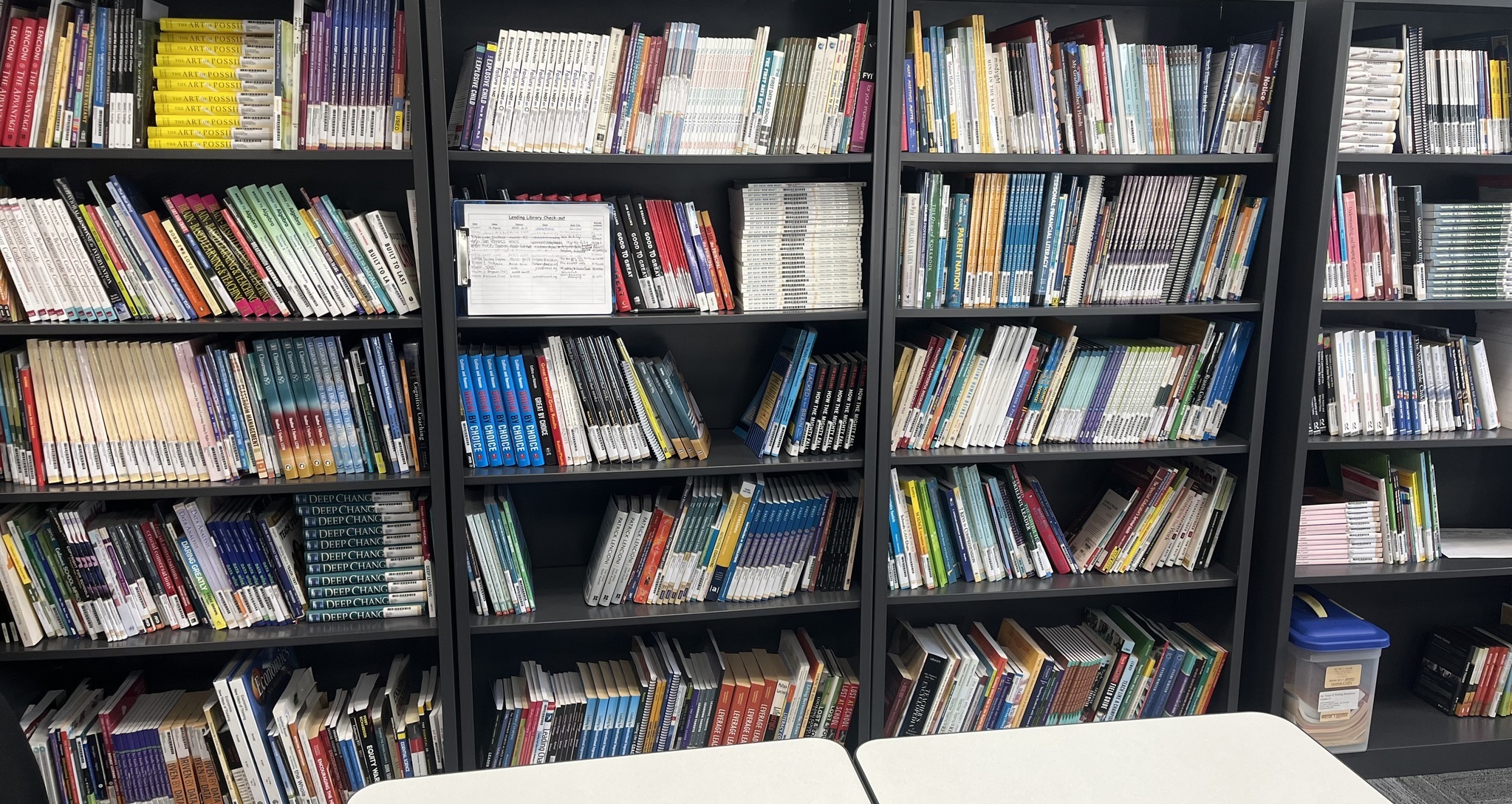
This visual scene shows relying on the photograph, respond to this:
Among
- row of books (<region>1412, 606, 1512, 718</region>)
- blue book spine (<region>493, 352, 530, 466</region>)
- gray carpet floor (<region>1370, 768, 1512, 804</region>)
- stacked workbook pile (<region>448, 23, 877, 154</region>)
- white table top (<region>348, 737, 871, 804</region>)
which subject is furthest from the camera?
row of books (<region>1412, 606, 1512, 718</region>)

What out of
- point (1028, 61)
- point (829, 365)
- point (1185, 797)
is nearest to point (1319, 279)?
point (1028, 61)

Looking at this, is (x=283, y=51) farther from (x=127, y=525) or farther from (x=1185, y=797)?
(x=1185, y=797)

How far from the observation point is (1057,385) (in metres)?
2.43

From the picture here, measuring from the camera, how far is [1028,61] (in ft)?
7.39

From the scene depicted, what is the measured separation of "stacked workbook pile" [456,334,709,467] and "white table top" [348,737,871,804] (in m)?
0.99

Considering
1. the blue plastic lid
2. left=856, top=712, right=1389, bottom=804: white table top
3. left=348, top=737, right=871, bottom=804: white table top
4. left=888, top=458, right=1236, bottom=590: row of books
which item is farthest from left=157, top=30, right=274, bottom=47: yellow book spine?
the blue plastic lid

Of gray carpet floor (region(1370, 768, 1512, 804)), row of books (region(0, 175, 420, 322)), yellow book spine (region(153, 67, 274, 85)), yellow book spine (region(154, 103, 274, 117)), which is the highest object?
yellow book spine (region(153, 67, 274, 85))

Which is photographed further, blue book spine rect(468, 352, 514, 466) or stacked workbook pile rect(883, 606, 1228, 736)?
stacked workbook pile rect(883, 606, 1228, 736)

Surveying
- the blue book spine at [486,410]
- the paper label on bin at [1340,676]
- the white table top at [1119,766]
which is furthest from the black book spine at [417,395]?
the paper label on bin at [1340,676]

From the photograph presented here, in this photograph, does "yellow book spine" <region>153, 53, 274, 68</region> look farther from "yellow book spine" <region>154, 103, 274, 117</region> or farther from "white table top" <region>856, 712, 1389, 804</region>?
"white table top" <region>856, 712, 1389, 804</region>

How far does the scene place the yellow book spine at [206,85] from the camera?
2023 millimetres

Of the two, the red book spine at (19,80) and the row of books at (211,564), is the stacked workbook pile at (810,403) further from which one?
the red book spine at (19,80)

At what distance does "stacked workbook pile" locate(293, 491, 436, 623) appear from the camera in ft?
7.36

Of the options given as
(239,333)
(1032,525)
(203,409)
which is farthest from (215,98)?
(1032,525)
